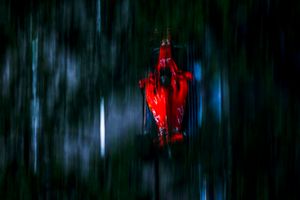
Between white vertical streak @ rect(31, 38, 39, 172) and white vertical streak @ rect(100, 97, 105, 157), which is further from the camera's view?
white vertical streak @ rect(31, 38, 39, 172)

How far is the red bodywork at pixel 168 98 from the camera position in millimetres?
3234

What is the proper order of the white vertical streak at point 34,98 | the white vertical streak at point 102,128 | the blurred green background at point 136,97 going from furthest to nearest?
the white vertical streak at point 34,98, the white vertical streak at point 102,128, the blurred green background at point 136,97

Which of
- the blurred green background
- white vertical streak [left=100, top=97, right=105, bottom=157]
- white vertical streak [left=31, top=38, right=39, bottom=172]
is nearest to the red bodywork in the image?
the blurred green background

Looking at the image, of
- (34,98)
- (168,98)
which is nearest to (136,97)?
(168,98)

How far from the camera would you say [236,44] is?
2975 mm

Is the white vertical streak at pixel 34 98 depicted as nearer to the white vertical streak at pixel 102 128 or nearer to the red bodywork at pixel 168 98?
the white vertical streak at pixel 102 128

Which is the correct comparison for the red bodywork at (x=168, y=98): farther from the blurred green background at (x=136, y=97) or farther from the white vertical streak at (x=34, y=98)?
the white vertical streak at (x=34, y=98)

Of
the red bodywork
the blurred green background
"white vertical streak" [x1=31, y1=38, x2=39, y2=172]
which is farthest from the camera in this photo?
"white vertical streak" [x1=31, y1=38, x2=39, y2=172]

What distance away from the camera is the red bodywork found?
3.23 meters

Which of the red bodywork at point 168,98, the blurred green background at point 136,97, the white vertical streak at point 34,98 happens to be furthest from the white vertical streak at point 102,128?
the white vertical streak at point 34,98

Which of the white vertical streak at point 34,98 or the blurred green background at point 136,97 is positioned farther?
the white vertical streak at point 34,98

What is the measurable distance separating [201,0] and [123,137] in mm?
1199

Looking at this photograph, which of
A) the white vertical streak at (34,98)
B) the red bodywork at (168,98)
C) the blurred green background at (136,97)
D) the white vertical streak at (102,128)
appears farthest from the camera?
the white vertical streak at (34,98)

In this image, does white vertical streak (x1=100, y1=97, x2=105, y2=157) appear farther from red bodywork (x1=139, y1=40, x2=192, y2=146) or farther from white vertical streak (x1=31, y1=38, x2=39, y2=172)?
white vertical streak (x1=31, y1=38, x2=39, y2=172)
